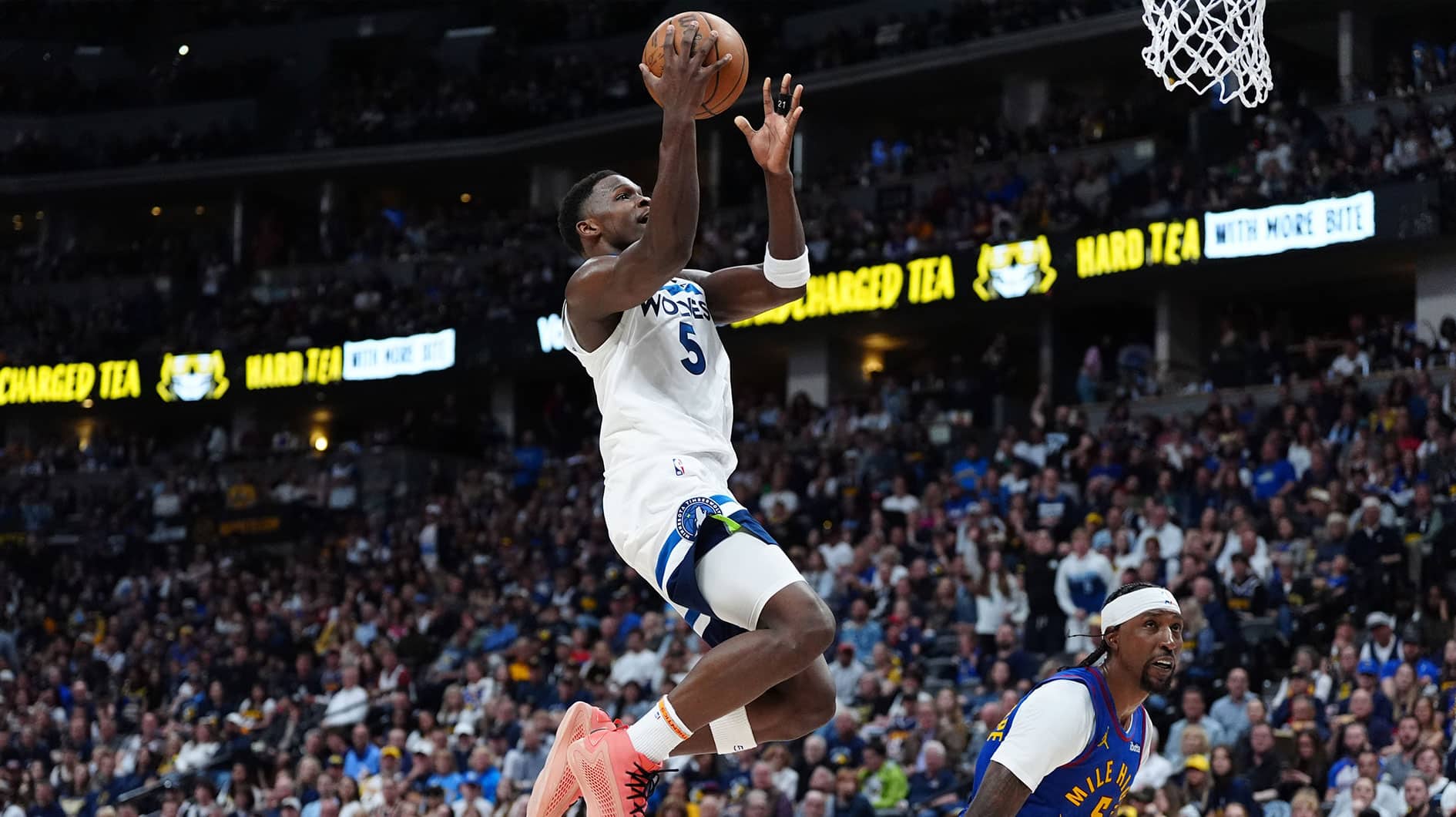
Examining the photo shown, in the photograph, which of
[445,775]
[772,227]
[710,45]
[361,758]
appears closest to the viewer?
[710,45]

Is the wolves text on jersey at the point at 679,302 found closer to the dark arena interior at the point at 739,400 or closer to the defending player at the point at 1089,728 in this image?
the dark arena interior at the point at 739,400

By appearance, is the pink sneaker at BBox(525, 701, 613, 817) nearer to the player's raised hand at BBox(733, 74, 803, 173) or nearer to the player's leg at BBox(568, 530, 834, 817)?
the player's leg at BBox(568, 530, 834, 817)

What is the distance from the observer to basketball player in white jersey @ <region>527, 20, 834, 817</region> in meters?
5.67

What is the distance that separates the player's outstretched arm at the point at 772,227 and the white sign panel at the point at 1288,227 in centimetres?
1842

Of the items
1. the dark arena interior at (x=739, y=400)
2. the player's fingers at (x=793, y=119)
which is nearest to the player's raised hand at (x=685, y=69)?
the dark arena interior at (x=739, y=400)

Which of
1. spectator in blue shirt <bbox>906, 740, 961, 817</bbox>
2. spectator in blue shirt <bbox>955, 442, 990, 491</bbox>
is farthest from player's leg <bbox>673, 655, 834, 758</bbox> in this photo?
spectator in blue shirt <bbox>955, 442, 990, 491</bbox>

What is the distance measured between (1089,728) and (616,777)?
164 centimetres

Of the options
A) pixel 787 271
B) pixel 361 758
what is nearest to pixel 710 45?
pixel 787 271

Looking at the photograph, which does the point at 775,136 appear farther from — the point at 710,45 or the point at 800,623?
the point at 800,623

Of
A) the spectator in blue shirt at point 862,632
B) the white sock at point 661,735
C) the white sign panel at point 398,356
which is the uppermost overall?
the white sign panel at point 398,356

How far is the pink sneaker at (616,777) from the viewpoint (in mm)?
5836

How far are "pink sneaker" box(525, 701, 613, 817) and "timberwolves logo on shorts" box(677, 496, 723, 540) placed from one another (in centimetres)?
69

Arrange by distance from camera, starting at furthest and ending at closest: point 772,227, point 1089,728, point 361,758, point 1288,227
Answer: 1. point 1288,227
2. point 361,758
3. point 772,227
4. point 1089,728

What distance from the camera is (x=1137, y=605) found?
6324 mm
